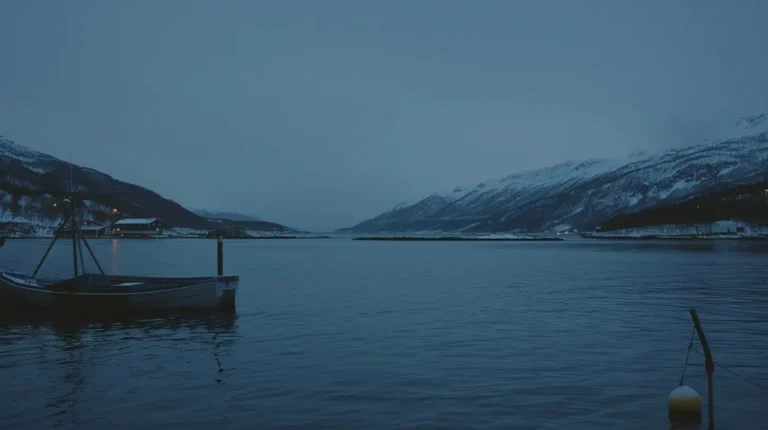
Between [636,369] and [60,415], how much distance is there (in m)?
19.1

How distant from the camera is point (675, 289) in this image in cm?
5375

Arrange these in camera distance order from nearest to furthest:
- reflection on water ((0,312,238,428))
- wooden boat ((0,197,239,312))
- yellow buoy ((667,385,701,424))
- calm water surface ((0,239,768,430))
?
yellow buoy ((667,385,701,424)) → calm water surface ((0,239,768,430)) → reflection on water ((0,312,238,428)) → wooden boat ((0,197,239,312))

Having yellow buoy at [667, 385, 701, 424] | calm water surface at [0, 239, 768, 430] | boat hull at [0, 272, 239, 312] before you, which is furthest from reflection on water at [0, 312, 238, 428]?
yellow buoy at [667, 385, 701, 424]

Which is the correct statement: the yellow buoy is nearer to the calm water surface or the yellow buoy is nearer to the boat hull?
the calm water surface

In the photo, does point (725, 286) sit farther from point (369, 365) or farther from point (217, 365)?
point (217, 365)

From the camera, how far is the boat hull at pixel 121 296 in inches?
1483

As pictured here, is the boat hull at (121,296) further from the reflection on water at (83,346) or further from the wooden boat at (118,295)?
the reflection on water at (83,346)

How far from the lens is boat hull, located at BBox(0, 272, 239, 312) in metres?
37.7

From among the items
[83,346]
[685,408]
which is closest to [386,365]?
[685,408]

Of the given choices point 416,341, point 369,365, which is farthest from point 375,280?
point 369,365

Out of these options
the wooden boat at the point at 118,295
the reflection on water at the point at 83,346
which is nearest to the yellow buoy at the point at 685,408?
the reflection on water at the point at 83,346

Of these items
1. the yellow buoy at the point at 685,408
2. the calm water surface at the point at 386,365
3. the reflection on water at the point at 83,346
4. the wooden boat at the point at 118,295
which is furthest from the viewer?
the wooden boat at the point at 118,295

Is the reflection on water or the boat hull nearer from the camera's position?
the reflection on water

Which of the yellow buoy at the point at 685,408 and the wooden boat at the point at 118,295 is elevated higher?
the wooden boat at the point at 118,295
